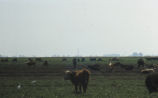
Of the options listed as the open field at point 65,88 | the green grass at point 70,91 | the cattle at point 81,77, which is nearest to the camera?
the green grass at point 70,91

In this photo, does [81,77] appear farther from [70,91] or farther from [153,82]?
[153,82]

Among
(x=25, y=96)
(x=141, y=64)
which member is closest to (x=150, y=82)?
(x=25, y=96)

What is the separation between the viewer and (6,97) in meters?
19.0

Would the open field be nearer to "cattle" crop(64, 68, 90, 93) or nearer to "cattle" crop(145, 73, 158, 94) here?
"cattle" crop(64, 68, 90, 93)

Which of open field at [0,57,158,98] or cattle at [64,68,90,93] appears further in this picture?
cattle at [64,68,90,93]

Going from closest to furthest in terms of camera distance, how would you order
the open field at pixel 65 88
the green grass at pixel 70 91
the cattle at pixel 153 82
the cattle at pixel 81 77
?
the cattle at pixel 153 82 → the green grass at pixel 70 91 → the open field at pixel 65 88 → the cattle at pixel 81 77

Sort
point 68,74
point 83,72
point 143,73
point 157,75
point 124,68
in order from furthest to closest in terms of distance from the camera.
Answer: point 124,68
point 143,73
point 68,74
point 83,72
point 157,75

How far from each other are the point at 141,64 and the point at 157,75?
136 ft

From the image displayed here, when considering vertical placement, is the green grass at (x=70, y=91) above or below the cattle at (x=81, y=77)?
below

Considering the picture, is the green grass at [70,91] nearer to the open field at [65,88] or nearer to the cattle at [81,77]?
the open field at [65,88]

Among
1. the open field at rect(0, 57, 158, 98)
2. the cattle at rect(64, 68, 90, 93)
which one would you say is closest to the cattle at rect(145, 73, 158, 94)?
the open field at rect(0, 57, 158, 98)

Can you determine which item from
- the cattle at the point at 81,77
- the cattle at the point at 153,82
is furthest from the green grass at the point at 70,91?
the cattle at the point at 153,82

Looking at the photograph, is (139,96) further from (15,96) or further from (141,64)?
(141,64)

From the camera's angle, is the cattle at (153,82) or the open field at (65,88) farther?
the open field at (65,88)
